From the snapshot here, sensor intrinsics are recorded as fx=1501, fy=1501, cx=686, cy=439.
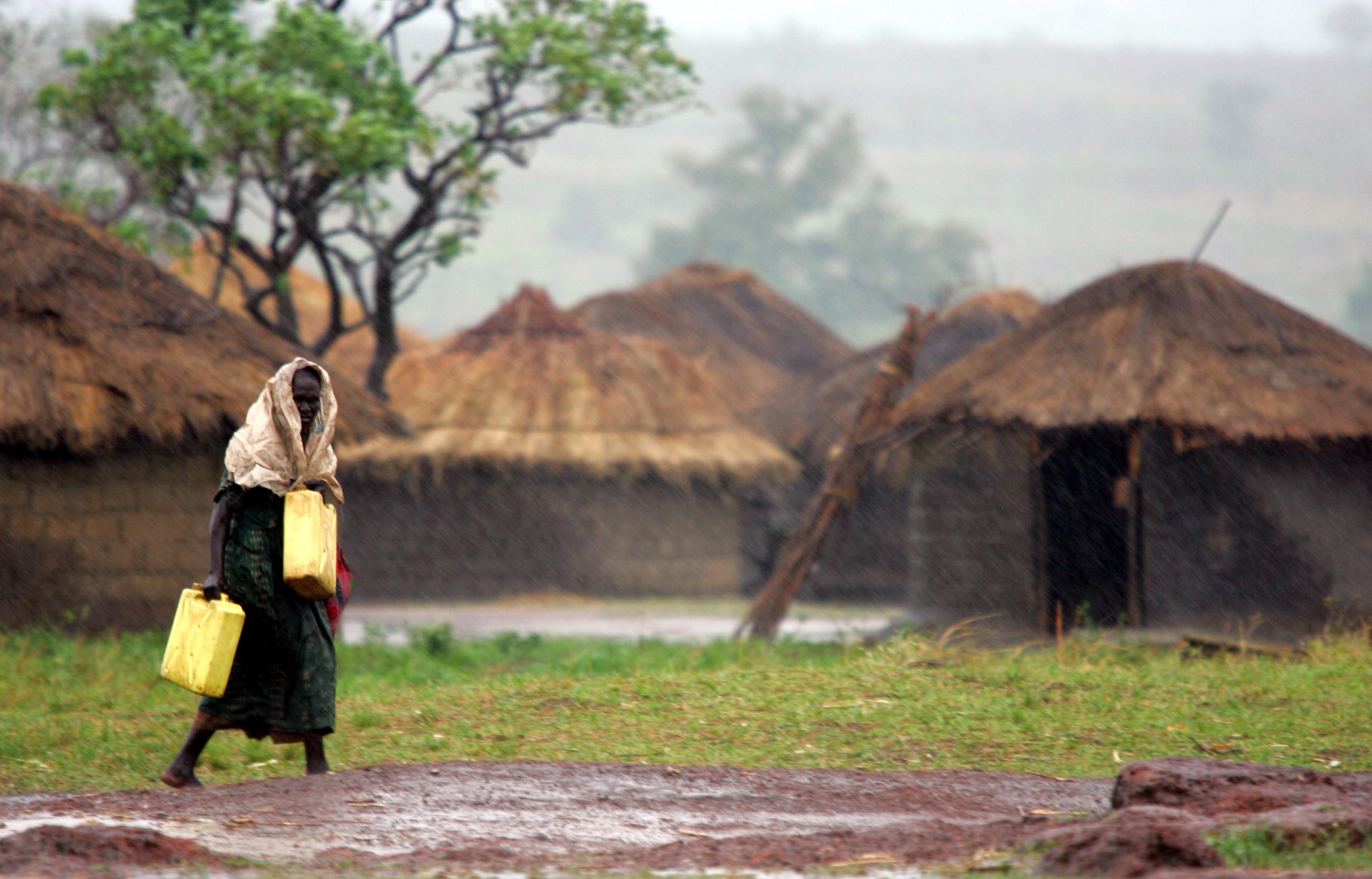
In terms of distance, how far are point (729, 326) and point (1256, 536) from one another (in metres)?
14.2

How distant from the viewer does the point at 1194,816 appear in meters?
3.96

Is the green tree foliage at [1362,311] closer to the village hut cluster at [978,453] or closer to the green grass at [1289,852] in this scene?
the village hut cluster at [978,453]

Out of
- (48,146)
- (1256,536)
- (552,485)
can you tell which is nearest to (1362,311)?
(552,485)

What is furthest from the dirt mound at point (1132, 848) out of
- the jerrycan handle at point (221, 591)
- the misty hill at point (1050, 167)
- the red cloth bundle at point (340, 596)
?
the misty hill at point (1050, 167)

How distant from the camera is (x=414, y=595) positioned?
18.1 metres

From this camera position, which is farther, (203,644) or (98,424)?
(98,424)

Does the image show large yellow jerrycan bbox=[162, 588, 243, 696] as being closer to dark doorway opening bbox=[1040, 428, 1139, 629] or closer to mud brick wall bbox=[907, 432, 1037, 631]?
mud brick wall bbox=[907, 432, 1037, 631]

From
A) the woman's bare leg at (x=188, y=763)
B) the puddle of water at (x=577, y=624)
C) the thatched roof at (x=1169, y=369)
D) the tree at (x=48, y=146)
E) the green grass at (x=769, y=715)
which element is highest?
the tree at (x=48, y=146)

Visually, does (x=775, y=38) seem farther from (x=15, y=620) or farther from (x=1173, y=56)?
(x=15, y=620)

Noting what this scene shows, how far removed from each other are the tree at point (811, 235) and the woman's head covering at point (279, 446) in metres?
45.8

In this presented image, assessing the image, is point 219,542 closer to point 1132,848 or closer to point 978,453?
point 1132,848

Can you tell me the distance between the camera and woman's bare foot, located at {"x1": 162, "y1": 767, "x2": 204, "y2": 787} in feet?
16.7

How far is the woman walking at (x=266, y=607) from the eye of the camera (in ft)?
16.8

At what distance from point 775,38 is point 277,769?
128m
